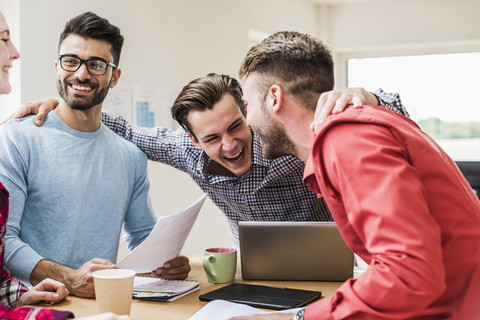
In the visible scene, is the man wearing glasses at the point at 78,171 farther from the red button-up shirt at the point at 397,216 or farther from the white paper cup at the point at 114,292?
the red button-up shirt at the point at 397,216

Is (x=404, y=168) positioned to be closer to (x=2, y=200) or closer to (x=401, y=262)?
(x=401, y=262)

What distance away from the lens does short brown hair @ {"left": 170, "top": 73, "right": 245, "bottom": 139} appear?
191 cm

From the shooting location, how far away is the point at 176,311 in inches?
51.1

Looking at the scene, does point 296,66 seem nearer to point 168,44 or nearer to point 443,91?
point 168,44

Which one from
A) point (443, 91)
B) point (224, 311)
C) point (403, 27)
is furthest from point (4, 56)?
point (443, 91)

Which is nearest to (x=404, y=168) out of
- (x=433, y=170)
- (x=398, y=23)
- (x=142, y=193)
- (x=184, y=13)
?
(x=433, y=170)

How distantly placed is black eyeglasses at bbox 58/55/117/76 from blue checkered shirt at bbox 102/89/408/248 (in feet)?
1.10

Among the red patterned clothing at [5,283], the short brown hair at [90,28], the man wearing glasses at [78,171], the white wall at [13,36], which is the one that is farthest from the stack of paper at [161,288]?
the white wall at [13,36]

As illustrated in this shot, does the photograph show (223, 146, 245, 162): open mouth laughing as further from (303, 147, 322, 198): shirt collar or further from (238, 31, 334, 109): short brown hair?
(303, 147, 322, 198): shirt collar

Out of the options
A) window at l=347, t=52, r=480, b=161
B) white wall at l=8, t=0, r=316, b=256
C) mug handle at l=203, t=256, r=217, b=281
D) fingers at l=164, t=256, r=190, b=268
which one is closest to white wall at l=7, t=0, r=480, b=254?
white wall at l=8, t=0, r=316, b=256

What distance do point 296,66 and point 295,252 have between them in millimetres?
556

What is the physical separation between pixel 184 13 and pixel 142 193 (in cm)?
209

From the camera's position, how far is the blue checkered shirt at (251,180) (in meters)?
1.96

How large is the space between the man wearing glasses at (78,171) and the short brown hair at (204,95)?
284 mm
